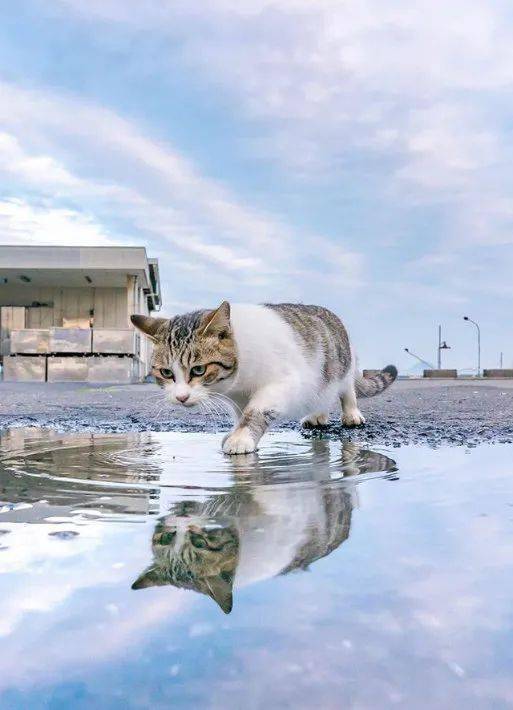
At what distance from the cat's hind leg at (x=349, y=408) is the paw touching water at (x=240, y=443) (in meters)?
A: 1.65

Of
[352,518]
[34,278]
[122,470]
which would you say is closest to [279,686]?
[352,518]

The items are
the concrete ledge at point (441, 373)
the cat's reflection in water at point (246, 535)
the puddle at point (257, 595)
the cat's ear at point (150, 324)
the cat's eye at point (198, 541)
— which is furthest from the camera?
the concrete ledge at point (441, 373)

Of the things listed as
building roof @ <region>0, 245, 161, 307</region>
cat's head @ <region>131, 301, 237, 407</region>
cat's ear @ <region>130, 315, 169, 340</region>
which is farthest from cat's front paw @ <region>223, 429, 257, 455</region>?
building roof @ <region>0, 245, 161, 307</region>

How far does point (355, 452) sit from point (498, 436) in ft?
3.85

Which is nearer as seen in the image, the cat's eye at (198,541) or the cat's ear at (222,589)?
the cat's ear at (222,589)

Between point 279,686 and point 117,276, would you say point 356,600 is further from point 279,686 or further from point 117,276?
point 117,276

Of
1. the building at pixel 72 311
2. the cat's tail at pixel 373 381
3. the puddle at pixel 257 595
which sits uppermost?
the building at pixel 72 311

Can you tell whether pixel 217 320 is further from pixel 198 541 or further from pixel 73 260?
pixel 73 260

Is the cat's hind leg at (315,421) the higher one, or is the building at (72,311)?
the building at (72,311)

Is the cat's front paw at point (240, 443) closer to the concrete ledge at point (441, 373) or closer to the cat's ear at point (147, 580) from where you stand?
the cat's ear at point (147, 580)

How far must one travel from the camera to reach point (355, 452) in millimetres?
3096

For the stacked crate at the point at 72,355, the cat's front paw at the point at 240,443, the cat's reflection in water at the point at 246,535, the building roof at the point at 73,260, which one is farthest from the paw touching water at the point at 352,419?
the building roof at the point at 73,260

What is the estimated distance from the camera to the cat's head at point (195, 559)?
1.08m

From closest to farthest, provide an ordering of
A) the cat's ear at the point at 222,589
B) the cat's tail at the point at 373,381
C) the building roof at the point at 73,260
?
the cat's ear at the point at 222,589 → the cat's tail at the point at 373,381 → the building roof at the point at 73,260
